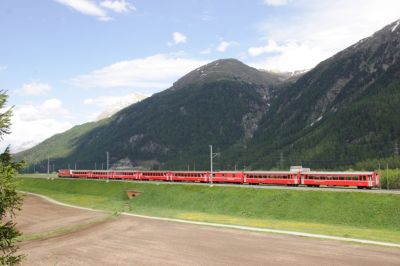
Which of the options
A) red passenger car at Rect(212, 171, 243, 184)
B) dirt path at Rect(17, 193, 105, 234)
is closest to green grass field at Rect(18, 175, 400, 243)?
dirt path at Rect(17, 193, 105, 234)

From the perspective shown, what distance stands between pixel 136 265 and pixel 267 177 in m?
48.5

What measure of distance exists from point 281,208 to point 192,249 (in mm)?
24528

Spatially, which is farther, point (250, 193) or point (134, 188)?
point (134, 188)

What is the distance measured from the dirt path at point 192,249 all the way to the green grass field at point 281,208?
5.98 meters

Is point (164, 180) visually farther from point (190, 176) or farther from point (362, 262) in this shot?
point (362, 262)

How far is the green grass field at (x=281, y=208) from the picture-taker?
43.8 metres

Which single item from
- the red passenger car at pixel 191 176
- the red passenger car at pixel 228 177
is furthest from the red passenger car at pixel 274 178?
the red passenger car at pixel 191 176

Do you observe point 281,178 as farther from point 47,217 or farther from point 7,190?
point 7,190

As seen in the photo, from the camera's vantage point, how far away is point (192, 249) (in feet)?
109

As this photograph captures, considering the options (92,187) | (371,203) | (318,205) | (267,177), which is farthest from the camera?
(92,187)

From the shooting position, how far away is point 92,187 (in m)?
103

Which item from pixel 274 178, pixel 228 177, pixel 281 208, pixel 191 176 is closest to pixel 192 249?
pixel 281 208

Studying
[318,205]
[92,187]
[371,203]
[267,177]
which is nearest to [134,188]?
[92,187]

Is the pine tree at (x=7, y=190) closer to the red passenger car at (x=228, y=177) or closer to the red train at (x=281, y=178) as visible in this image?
the red train at (x=281, y=178)
